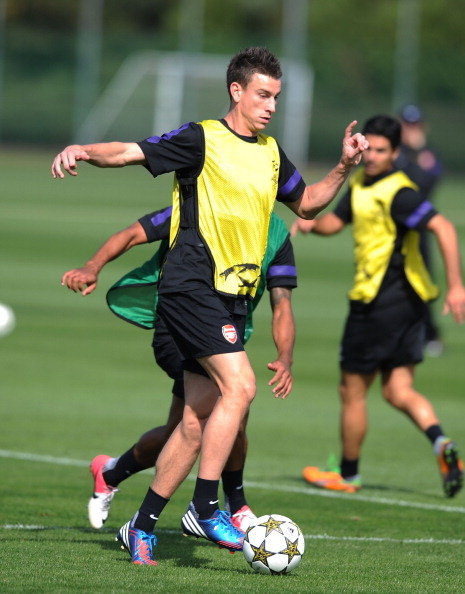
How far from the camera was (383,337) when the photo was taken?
371 inches

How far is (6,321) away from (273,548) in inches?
379

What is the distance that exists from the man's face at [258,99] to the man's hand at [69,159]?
897 mm

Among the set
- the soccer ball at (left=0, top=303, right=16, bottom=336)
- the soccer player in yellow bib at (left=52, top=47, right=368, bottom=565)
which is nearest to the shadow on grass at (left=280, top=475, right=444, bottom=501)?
the soccer player in yellow bib at (left=52, top=47, right=368, bottom=565)

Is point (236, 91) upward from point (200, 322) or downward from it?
upward

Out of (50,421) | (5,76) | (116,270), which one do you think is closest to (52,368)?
(50,421)

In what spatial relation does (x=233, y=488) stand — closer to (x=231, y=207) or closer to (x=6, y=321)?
(x=231, y=207)

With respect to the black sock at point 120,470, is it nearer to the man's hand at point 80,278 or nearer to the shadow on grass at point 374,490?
the man's hand at point 80,278

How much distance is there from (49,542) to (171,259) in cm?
162

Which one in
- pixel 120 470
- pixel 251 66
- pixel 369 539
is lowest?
pixel 369 539

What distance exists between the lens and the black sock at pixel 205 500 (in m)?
6.17

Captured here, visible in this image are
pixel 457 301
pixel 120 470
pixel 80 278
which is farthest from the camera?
pixel 457 301

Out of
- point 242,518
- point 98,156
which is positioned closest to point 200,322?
point 98,156

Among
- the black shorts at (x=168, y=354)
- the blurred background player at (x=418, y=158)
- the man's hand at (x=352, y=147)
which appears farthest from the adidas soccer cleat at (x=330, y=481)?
the blurred background player at (x=418, y=158)

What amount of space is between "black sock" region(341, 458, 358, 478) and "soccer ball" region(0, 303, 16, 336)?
6017 millimetres
